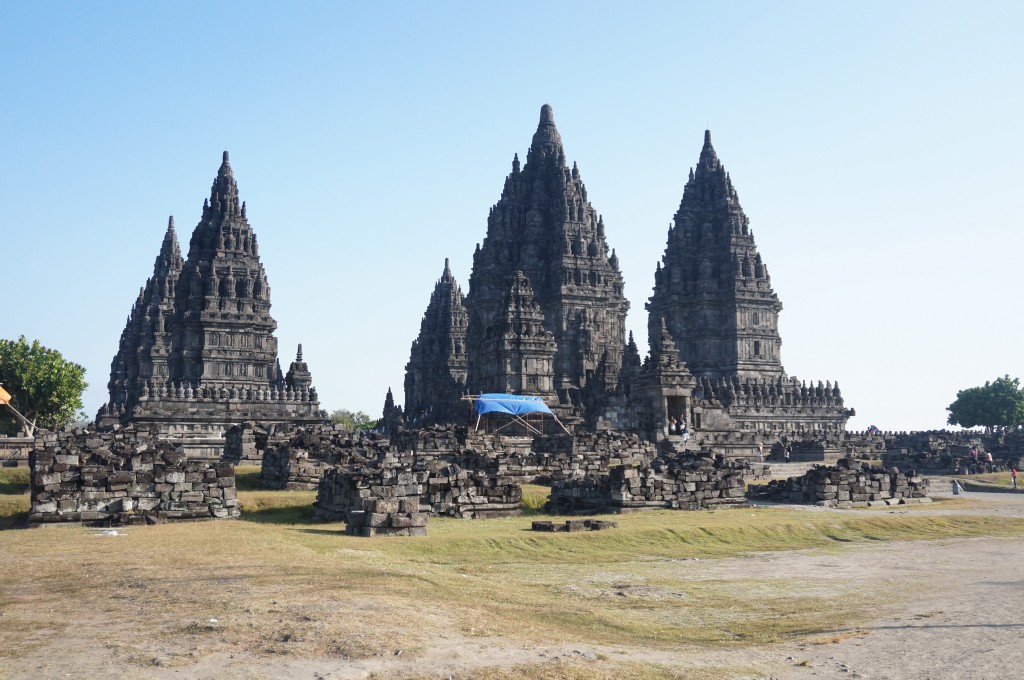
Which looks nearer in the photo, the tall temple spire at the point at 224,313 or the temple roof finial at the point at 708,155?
the tall temple spire at the point at 224,313

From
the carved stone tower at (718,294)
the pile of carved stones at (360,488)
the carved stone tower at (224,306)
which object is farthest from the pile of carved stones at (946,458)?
the carved stone tower at (224,306)

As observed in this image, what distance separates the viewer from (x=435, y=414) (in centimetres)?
Answer: 7369

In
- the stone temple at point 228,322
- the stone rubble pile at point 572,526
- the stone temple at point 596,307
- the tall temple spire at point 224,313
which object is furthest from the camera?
the stone temple at point 596,307

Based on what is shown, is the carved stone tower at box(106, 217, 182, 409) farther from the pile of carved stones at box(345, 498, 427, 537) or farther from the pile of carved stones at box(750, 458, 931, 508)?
the pile of carved stones at box(345, 498, 427, 537)

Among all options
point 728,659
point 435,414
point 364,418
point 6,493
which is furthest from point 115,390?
point 728,659

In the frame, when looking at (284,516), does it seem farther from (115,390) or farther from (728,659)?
(115,390)

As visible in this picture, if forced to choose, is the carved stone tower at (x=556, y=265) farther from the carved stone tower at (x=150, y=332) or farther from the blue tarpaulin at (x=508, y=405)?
the carved stone tower at (x=150, y=332)

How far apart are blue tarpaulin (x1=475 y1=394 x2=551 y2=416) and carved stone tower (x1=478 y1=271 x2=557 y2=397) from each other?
930cm

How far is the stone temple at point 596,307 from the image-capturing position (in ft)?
247

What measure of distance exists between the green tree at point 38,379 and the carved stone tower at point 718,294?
49901 mm

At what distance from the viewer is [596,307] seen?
82500 millimetres

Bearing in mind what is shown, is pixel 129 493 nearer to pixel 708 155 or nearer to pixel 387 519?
pixel 387 519

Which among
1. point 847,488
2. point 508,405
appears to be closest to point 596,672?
point 847,488

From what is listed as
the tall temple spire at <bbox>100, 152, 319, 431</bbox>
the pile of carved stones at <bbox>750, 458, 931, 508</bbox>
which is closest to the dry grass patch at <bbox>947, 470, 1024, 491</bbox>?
the pile of carved stones at <bbox>750, 458, 931, 508</bbox>
